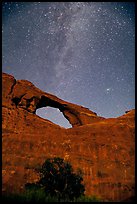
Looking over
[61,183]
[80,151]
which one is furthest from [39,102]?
[61,183]

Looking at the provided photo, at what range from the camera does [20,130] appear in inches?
2135

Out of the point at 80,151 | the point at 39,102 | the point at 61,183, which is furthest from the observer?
the point at 39,102

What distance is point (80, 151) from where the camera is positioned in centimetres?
3981

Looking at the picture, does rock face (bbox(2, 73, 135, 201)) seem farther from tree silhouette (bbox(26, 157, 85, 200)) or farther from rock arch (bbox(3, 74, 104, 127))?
tree silhouette (bbox(26, 157, 85, 200))

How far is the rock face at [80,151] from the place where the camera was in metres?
34.0

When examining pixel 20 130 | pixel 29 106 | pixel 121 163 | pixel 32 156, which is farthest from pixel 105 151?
pixel 29 106

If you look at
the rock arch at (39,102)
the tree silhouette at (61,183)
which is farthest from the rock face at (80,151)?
→ the tree silhouette at (61,183)

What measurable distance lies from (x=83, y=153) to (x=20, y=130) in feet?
63.8

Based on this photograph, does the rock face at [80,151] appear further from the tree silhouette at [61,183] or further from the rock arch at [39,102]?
the tree silhouette at [61,183]

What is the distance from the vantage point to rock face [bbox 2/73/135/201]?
1337 inches

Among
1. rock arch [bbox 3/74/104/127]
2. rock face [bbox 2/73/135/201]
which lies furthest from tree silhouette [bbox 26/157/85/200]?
rock arch [bbox 3/74/104/127]

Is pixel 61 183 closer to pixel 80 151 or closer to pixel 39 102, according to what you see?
pixel 80 151

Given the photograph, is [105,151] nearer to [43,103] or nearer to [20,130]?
A: [20,130]

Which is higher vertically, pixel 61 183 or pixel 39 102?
pixel 39 102
